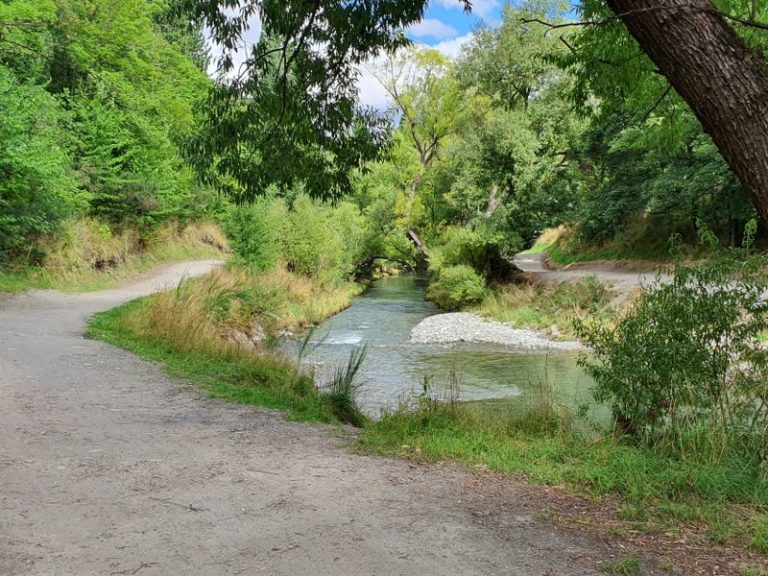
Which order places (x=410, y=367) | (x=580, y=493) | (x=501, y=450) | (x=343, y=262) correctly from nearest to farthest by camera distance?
(x=580, y=493), (x=501, y=450), (x=410, y=367), (x=343, y=262)

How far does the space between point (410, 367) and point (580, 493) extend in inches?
379

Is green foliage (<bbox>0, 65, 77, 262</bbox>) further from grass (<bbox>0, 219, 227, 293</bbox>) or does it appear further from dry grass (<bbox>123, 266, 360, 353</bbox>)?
dry grass (<bbox>123, 266, 360, 353</bbox>)

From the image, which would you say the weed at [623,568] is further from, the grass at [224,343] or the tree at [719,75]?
the grass at [224,343]

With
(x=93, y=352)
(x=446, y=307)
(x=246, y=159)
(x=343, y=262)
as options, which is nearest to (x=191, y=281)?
(x=93, y=352)

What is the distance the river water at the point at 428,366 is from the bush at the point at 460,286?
2814 millimetres

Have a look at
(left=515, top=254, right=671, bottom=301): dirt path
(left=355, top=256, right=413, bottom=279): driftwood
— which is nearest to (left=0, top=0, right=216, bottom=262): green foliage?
(left=355, top=256, right=413, bottom=279): driftwood

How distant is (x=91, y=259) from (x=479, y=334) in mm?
13151

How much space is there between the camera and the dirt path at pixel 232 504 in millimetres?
2994

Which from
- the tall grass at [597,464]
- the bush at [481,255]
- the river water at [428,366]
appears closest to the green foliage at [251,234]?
the river water at [428,366]

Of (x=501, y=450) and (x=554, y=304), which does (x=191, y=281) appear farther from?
(x=554, y=304)

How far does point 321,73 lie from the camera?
268 inches

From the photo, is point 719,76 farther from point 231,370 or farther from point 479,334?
point 479,334

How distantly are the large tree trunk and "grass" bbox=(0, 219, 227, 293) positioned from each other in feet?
50.8

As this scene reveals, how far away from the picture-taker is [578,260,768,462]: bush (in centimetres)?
501
